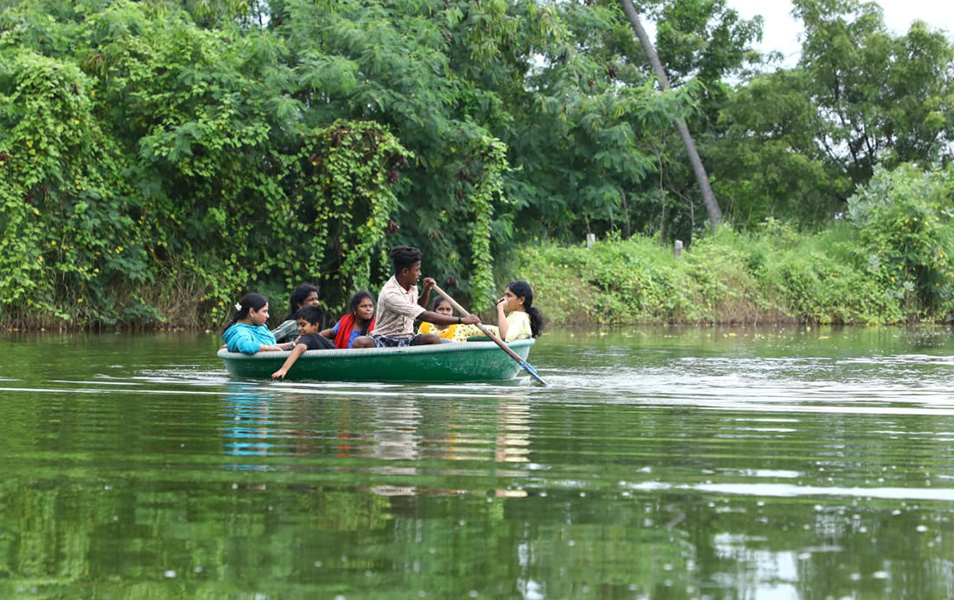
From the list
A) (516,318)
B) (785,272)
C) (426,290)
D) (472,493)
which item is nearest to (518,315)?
(516,318)

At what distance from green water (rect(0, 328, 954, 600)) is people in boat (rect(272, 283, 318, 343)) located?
164 cm

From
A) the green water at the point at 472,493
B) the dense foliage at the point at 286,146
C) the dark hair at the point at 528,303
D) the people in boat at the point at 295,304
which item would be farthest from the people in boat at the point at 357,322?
the dense foliage at the point at 286,146

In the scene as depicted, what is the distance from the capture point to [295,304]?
12516mm

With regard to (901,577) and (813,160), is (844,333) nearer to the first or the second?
(813,160)

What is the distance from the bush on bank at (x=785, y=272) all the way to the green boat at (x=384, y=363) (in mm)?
15837

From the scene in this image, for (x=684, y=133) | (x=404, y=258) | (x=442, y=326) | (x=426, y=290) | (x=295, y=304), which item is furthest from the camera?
(x=684, y=133)

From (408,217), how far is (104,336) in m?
6.42

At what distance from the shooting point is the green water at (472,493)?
4125 millimetres

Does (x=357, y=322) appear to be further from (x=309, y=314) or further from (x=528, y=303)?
(x=528, y=303)

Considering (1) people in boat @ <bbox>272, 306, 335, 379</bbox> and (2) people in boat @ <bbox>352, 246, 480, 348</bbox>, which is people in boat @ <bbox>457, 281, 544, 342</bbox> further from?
(1) people in boat @ <bbox>272, 306, 335, 379</bbox>

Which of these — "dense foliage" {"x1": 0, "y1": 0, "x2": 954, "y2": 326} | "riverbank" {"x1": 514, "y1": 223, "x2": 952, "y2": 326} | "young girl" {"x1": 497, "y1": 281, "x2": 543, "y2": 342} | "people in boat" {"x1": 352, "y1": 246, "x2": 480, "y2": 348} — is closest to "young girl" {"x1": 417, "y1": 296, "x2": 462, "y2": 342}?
"young girl" {"x1": 497, "y1": 281, "x2": 543, "y2": 342}

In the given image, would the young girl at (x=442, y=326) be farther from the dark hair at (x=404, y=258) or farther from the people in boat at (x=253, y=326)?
the people in boat at (x=253, y=326)

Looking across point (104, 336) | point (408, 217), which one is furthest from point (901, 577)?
point (408, 217)

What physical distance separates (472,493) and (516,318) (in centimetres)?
739
